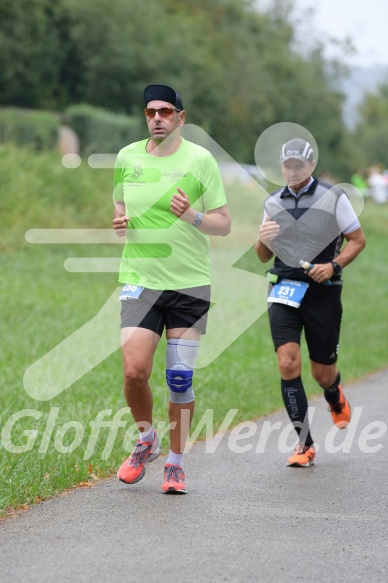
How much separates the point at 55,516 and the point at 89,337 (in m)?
7.06

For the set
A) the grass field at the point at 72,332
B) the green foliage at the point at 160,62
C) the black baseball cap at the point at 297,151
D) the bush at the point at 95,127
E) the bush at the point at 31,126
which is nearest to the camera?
the grass field at the point at 72,332

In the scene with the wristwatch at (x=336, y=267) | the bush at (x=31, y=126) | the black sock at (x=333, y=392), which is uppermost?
the bush at (x=31, y=126)

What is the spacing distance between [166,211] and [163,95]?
66cm

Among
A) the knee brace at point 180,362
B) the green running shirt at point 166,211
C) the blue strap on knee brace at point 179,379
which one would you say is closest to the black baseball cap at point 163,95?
the green running shirt at point 166,211

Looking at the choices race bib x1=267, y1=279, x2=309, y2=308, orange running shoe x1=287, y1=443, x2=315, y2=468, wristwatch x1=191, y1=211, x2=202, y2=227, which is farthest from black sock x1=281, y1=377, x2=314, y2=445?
wristwatch x1=191, y1=211, x2=202, y2=227

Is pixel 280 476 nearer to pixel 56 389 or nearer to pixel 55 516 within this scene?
pixel 55 516

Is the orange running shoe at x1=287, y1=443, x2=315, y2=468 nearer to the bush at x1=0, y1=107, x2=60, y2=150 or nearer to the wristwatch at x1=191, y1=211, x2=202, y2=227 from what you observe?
the wristwatch at x1=191, y1=211, x2=202, y2=227

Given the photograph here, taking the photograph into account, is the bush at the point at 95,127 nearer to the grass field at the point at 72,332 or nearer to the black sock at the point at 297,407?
the grass field at the point at 72,332

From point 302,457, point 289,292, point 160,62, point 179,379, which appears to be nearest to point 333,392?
point 302,457

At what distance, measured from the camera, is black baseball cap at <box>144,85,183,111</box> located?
21.7 ft

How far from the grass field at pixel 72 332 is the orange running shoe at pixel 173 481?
0.56 m

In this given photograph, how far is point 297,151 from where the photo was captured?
7621 mm

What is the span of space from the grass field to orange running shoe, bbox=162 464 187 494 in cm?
56

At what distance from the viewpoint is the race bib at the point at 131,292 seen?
6660 millimetres
